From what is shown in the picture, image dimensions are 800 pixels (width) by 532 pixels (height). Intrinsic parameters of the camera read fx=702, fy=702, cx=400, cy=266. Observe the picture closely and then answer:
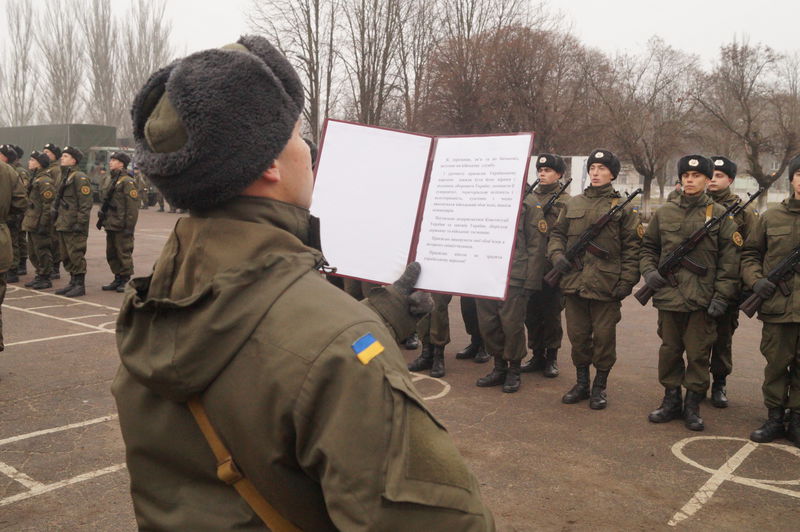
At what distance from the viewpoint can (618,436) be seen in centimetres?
510

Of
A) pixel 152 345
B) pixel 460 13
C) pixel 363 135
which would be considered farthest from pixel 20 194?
pixel 460 13

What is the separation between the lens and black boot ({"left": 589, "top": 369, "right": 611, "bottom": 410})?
5.72 meters

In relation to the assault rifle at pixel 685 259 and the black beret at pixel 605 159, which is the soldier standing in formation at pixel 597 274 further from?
the assault rifle at pixel 685 259

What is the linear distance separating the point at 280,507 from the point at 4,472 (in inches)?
150

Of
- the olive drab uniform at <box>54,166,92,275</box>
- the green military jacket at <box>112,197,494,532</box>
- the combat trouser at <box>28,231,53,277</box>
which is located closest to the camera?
the green military jacket at <box>112,197,494,532</box>

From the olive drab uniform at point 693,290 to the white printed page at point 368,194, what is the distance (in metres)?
2.22

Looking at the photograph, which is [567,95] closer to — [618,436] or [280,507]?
[618,436]

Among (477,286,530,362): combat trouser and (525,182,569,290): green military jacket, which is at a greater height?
(525,182,569,290): green military jacket

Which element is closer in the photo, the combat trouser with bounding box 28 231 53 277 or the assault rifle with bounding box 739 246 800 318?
the assault rifle with bounding box 739 246 800 318

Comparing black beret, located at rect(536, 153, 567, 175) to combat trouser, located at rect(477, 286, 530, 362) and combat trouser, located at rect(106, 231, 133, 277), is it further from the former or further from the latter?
combat trouser, located at rect(106, 231, 133, 277)

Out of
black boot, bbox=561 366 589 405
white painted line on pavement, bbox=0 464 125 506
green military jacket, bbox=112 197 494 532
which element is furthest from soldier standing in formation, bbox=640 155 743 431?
green military jacket, bbox=112 197 494 532

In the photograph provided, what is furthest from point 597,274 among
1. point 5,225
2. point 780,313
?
point 5,225

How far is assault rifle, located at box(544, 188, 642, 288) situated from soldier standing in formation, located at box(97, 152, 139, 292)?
6937mm

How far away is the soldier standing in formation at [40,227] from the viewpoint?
36.1 feet
